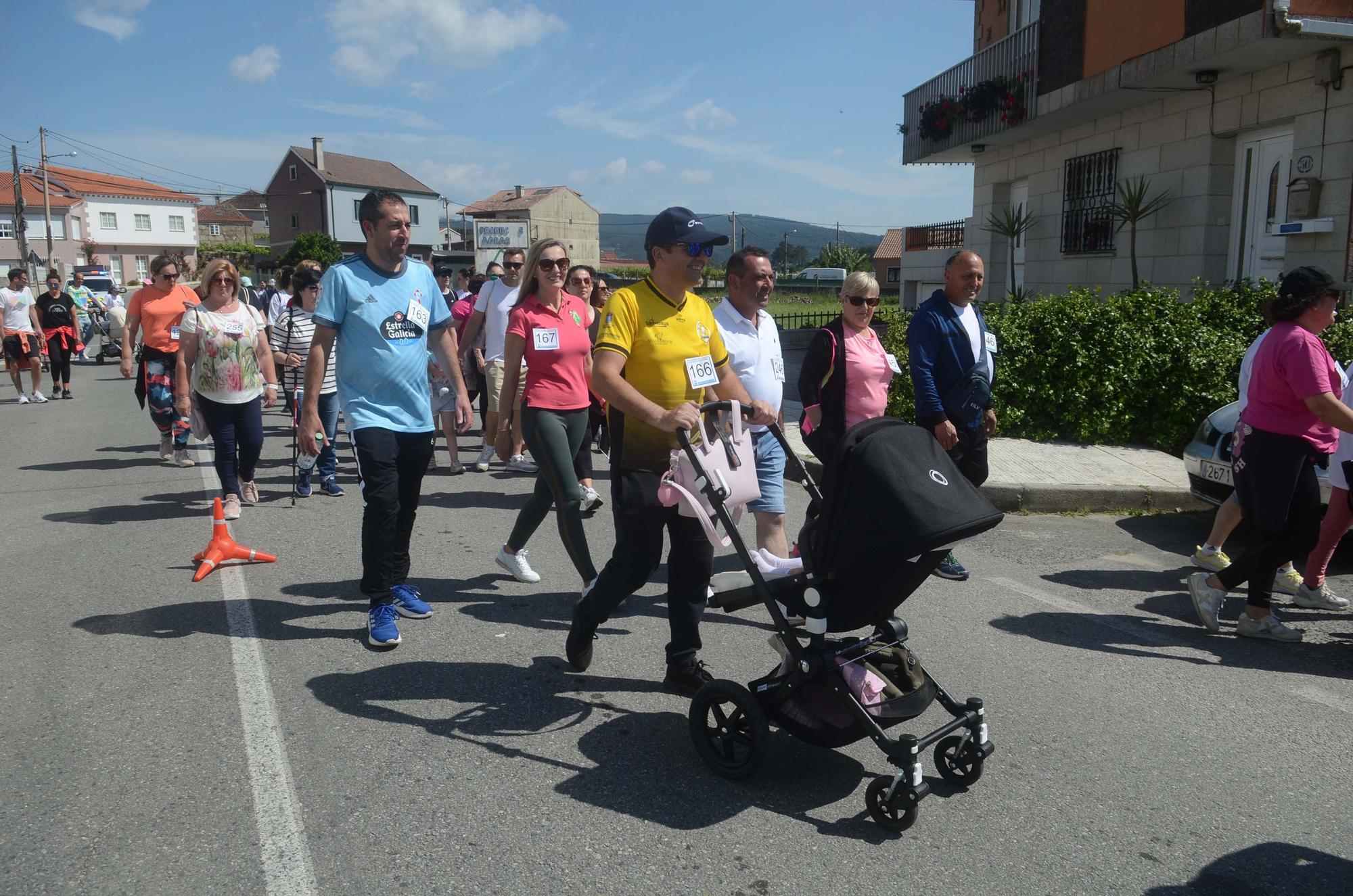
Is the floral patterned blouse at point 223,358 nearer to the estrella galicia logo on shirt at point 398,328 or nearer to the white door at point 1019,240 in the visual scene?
the estrella galicia logo on shirt at point 398,328

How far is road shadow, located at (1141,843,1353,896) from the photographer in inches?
108

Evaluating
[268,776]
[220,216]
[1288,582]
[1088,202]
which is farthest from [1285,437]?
[220,216]

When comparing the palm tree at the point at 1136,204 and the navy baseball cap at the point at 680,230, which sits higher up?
the palm tree at the point at 1136,204

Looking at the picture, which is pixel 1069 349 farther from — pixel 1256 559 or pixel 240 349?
pixel 240 349

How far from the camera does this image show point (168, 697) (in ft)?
13.4

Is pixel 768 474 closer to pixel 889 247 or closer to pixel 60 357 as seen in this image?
pixel 60 357

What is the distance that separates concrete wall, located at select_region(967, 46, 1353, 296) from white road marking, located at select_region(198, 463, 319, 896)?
39.4 ft

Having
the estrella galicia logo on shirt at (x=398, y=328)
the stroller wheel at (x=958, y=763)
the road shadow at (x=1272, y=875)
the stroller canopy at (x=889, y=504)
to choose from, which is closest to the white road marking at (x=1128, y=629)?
the road shadow at (x=1272, y=875)

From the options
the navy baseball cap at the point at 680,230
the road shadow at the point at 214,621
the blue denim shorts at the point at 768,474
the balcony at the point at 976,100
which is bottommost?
the road shadow at the point at 214,621

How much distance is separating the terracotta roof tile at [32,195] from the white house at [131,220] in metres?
1.54

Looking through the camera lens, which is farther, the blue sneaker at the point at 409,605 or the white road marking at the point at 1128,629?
the blue sneaker at the point at 409,605

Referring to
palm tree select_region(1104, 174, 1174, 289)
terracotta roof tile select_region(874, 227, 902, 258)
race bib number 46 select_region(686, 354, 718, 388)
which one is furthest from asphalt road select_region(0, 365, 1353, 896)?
terracotta roof tile select_region(874, 227, 902, 258)

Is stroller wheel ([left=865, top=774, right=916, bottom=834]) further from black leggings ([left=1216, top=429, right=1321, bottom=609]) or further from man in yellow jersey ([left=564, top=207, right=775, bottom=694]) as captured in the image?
black leggings ([left=1216, top=429, right=1321, bottom=609])

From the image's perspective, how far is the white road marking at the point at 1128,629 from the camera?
4141mm
